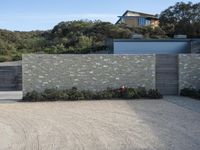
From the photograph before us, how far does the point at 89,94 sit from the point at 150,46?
14946mm

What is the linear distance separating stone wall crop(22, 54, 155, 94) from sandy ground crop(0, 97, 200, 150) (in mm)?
2528

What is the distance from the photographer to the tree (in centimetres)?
6494

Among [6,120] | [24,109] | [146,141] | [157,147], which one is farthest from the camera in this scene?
[24,109]

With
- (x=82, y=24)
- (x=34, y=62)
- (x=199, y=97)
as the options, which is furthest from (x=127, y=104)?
(x=82, y=24)

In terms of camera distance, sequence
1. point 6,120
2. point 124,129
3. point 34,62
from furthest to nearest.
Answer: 1. point 34,62
2. point 6,120
3. point 124,129

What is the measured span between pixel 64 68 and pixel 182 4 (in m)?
48.0

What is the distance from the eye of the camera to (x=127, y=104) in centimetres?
2123

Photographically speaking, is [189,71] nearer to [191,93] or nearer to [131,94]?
[191,93]

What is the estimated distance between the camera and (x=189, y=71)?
25703mm

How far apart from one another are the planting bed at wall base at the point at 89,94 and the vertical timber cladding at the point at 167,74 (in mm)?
1579

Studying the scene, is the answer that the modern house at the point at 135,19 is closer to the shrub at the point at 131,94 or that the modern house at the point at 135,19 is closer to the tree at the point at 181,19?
the tree at the point at 181,19

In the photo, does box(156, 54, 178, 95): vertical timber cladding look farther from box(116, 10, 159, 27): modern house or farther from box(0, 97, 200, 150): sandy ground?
box(116, 10, 159, 27): modern house

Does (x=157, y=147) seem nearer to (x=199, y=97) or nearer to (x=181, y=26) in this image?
(x=199, y=97)

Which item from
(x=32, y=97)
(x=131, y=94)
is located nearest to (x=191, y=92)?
(x=131, y=94)
